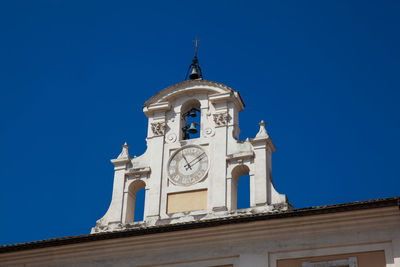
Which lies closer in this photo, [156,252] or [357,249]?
[357,249]

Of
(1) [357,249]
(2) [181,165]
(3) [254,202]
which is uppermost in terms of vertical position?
(2) [181,165]

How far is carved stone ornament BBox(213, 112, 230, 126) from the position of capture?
85.1ft

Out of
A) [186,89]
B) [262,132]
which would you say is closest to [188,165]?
[262,132]

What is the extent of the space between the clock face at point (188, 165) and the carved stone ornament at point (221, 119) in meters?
0.93

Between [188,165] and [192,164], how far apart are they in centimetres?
12

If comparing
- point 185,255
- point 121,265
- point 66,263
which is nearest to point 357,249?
point 185,255

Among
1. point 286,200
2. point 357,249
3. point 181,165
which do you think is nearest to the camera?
point 357,249

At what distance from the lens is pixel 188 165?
25.5 m

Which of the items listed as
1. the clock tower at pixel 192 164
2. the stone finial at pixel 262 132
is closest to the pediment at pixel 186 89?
the clock tower at pixel 192 164

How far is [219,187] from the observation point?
81.0 ft

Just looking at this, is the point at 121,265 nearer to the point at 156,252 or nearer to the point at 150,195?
the point at 156,252

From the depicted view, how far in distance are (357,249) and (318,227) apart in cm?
104

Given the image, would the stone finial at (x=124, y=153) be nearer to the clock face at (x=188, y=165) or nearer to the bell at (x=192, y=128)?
the clock face at (x=188, y=165)

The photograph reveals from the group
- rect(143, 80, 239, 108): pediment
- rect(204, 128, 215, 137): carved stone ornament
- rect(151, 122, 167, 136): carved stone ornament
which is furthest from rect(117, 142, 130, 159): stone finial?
rect(204, 128, 215, 137): carved stone ornament
